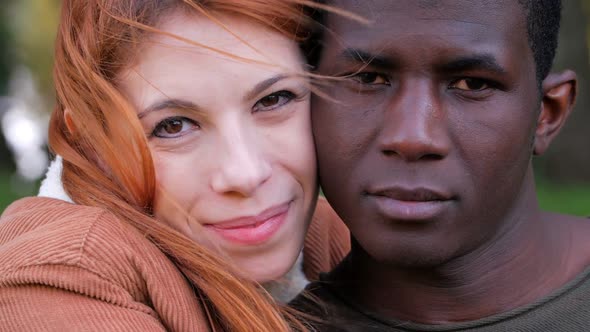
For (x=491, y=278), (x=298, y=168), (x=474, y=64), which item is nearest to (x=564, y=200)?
(x=491, y=278)

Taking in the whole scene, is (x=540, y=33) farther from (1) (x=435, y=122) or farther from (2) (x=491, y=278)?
(2) (x=491, y=278)

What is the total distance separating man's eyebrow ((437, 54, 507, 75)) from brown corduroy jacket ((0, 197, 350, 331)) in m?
0.90

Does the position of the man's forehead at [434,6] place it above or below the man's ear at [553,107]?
above

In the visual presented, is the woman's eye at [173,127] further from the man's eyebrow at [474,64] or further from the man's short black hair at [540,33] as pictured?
the man's eyebrow at [474,64]

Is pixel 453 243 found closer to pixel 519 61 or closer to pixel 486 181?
pixel 486 181

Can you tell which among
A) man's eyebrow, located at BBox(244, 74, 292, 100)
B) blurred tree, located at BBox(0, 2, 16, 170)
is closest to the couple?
man's eyebrow, located at BBox(244, 74, 292, 100)

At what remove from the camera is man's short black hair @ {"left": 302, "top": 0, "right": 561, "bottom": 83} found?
2.28m

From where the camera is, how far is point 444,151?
2.14 m

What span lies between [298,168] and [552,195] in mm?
5669

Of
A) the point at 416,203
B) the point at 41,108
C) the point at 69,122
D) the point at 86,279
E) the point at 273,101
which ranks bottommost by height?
the point at 86,279

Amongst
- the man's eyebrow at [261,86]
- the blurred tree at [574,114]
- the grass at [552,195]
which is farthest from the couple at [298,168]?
the blurred tree at [574,114]

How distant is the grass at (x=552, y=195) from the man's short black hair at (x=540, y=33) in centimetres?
418

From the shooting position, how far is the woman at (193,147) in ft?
7.64

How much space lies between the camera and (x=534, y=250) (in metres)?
2.39
